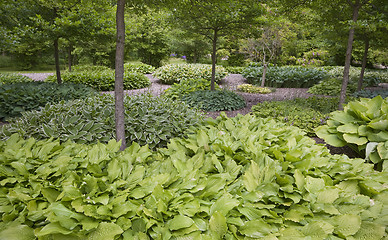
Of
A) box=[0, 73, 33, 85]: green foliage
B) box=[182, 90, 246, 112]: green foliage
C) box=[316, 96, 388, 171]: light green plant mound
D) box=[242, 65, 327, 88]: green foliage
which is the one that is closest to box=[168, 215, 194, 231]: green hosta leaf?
box=[316, 96, 388, 171]: light green plant mound

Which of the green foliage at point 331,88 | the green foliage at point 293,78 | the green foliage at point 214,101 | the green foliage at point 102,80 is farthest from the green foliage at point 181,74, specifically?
the green foliage at point 331,88

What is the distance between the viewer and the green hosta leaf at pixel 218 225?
1.37 m

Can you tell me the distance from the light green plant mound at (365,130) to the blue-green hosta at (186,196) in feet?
2.70

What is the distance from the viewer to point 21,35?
594cm

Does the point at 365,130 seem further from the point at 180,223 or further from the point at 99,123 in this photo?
the point at 99,123

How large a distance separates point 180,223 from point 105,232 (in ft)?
1.41

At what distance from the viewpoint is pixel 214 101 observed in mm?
7094

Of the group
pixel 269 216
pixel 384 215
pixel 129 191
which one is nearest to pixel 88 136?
pixel 129 191

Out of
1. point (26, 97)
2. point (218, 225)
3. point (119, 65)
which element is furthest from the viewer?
point (26, 97)

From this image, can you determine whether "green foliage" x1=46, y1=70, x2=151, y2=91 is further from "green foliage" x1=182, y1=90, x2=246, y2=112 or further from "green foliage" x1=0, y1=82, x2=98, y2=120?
"green foliage" x1=182, y1=90, x2=246, y2=112

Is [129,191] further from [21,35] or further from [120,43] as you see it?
[21,35]

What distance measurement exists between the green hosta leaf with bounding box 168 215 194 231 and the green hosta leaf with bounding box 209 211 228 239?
13 centimetres

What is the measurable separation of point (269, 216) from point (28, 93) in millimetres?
6903

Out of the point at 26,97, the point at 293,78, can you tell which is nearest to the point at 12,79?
the point at 26,97
